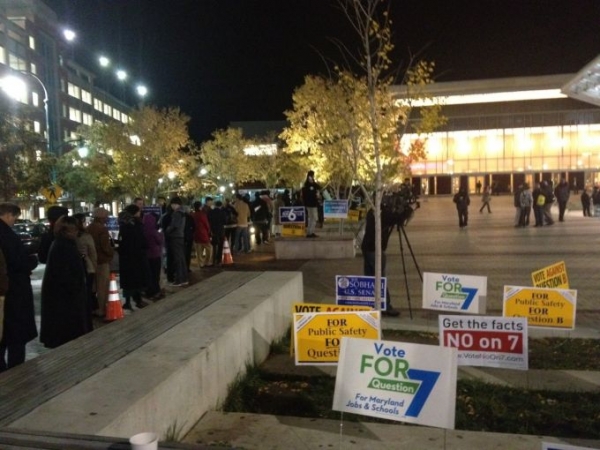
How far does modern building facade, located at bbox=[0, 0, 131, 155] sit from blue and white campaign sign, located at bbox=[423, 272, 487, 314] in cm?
5247

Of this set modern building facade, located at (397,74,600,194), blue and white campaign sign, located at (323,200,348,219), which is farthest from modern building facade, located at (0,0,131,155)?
blue and white campaign sign, located at (323,200,348,219)

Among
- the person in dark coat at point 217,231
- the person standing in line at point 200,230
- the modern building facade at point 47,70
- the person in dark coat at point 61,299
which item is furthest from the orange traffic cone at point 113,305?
the modern building facade at point 47,70

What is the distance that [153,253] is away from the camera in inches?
419

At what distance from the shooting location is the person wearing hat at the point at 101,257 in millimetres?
9242

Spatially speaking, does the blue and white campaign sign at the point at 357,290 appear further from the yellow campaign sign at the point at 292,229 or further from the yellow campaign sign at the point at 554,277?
the yellow campaign sign at the point at 292,229

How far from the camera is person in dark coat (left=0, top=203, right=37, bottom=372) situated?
215 inches

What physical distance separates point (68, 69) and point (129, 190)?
45600mm

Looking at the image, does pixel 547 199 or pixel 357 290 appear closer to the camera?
pixel 357 290

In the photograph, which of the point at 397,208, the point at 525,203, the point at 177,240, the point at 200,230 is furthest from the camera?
the point at 525,203

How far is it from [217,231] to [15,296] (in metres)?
9.48

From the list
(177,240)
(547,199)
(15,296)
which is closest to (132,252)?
(177,240)

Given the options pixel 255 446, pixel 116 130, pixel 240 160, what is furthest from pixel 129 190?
pixel 255 446

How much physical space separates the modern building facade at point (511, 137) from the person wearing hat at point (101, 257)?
52.0m

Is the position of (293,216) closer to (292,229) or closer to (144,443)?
(292,229)
